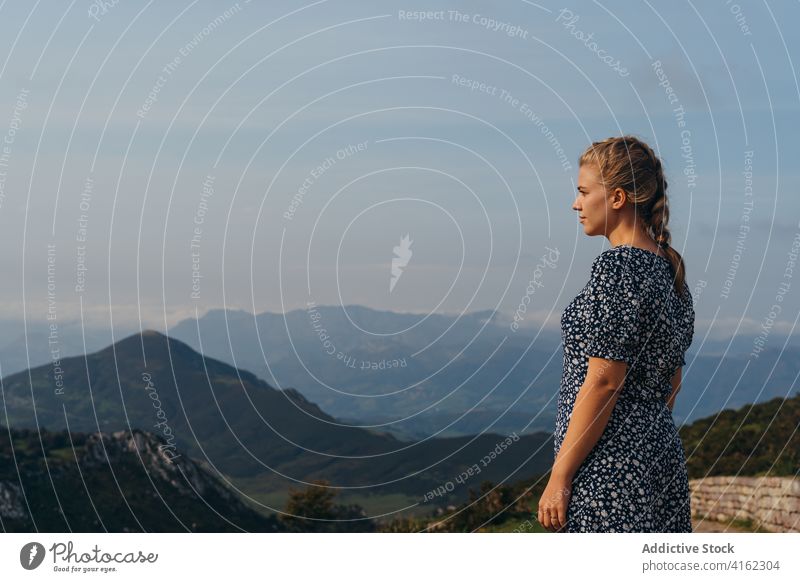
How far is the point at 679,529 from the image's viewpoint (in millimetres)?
6789

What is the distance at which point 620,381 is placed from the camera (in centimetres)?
635

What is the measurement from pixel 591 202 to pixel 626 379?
1.09m

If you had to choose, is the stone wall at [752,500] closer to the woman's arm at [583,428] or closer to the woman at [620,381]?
the woman at [620,381]

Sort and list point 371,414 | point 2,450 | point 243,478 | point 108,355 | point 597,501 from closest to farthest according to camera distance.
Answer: point 597,501 < point 371,414 < point 2,450 < point 243,478 < point 108,355

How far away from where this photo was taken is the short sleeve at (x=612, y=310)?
250 inches

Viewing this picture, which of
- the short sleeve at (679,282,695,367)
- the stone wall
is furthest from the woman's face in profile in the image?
the stone wall

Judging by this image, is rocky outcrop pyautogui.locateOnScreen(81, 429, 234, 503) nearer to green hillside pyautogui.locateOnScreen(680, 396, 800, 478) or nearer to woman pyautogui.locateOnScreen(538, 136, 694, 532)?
green hillside pyautogui.locateOnScreen(680, 396, 800, 478)

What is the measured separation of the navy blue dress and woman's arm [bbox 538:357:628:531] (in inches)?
2.7

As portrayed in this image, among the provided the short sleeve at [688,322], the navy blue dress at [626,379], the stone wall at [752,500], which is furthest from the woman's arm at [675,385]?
the stone wall at [752,500]

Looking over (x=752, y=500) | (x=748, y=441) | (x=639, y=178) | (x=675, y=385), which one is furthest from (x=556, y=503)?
(x=748, y=441)

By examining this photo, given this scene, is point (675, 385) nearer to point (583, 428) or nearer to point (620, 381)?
point (620, 381)
